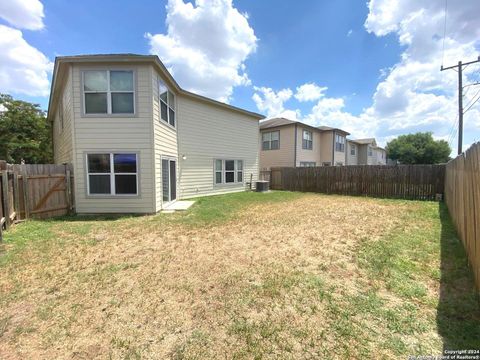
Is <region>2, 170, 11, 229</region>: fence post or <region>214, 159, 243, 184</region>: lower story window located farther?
<region>214, 159, 243, 184</region>: lower story window

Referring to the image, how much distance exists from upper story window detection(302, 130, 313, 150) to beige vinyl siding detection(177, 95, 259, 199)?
23.9 feet

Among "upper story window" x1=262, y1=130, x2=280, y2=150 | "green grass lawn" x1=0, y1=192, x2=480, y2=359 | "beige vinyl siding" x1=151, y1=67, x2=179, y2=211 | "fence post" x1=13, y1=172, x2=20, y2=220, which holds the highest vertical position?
"upper story window" x1=262, y1=130, x2=280, y2=150

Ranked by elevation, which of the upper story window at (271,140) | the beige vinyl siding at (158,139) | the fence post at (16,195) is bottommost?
the fence post at (16,195)

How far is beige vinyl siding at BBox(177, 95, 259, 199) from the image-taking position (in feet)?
39.2

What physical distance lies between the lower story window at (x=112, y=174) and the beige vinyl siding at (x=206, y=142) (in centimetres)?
335

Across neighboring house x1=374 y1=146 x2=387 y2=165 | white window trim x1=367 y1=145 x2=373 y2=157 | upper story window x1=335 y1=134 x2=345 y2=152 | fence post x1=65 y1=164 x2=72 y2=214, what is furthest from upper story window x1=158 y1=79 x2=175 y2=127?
Result: neighboring house x1=374 y1=146 x2=387 y2=165

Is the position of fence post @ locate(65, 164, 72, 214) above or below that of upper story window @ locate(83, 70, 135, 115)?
below

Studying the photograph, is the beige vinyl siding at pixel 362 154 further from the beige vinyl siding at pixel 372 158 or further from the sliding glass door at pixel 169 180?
the sliding glass door at pixel 169 180

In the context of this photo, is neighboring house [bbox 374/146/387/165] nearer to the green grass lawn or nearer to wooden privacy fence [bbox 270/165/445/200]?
wooden privacy fence [bbox 270/165/445/200]

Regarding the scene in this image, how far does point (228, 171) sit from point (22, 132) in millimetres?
22754

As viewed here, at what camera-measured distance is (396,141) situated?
129ft

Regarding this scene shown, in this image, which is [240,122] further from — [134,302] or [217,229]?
[134,302]

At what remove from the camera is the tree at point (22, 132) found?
22.6 m

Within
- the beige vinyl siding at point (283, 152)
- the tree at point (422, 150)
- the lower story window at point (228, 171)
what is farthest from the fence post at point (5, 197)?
the tree at point (422, 150)
